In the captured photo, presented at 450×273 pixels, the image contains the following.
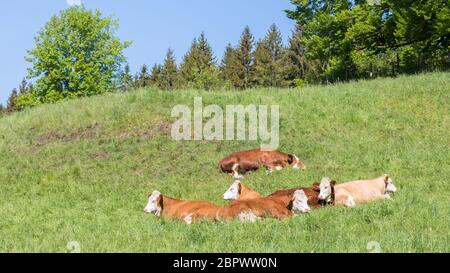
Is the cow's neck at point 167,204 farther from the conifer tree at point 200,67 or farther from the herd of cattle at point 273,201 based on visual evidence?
the conifer tree at point 200,67

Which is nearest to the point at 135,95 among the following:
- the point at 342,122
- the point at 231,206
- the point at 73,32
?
the point at 342,122

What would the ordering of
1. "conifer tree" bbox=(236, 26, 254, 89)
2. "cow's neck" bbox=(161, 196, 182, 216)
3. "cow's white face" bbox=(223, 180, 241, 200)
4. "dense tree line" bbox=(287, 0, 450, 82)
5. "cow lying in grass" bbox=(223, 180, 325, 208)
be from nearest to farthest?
"cow lying in grass" bbox=(223, 180, 325, 208) < "cow's neck" bbox=(161, 196, 182, 216) < "cow's white face" bbox=(223, 180, 241, 200) < "dense tree line" bbox=(287, 0, 450, 82) < "conifer tree" bbox=(236, 26, 254, 89)

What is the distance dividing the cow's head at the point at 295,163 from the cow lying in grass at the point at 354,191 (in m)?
4.07

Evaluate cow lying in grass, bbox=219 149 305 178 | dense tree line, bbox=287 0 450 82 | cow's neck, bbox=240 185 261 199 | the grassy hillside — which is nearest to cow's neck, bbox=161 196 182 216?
the grassy hillside

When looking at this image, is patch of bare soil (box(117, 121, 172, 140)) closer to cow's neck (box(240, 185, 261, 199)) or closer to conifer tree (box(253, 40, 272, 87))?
cow's neck (box(240, 185, 261, 199))

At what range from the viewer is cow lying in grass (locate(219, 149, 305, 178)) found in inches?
625

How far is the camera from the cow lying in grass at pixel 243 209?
373 inches

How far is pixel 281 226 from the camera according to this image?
8.53 meters

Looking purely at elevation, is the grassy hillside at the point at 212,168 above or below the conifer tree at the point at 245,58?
below

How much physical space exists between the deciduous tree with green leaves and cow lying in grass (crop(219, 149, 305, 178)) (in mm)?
44682

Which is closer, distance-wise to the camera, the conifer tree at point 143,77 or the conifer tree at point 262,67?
the conifer tree at point 262,67

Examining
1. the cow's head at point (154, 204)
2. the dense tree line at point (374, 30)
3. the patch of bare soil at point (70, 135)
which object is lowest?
the cow's head at point (154, 204)

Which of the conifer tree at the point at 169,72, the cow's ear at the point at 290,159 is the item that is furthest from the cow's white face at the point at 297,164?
the conifer tree at the point at 169,72

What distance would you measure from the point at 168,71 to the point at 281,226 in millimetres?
92237
